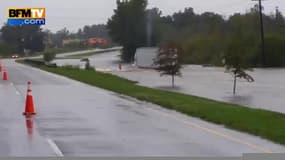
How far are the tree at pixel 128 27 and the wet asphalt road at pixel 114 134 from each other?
94209 mm

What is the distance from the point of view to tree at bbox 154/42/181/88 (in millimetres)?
41438

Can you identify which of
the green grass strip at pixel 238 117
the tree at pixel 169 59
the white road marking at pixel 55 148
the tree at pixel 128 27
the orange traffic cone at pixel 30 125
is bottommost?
the green grass strip at pixel 238 117

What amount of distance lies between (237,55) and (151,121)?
1713 cm

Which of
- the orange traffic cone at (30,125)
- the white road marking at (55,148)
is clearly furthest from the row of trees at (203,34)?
the white road marking at (55,148)

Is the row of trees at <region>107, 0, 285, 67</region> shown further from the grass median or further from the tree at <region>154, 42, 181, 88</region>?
the grass median

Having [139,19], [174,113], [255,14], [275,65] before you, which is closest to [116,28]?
[139,19]

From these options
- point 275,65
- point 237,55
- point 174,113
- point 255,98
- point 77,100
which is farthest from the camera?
point 275,65

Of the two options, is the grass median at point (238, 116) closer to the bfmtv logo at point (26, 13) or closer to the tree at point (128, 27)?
the bfmtv logo at point (26, 13)

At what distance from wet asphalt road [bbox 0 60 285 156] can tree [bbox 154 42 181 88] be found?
18.9m

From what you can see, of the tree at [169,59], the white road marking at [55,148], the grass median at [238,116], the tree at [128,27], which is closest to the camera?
the white road marking at [55,148]

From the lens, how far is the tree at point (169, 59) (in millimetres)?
41438

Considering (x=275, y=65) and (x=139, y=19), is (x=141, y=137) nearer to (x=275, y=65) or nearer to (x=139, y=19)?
(x=275, y=65)

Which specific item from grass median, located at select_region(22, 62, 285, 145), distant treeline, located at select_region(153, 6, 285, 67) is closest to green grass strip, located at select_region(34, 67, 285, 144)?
grass median, located at select_region(22, 62, 285, 145)

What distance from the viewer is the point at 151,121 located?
17.8 m
